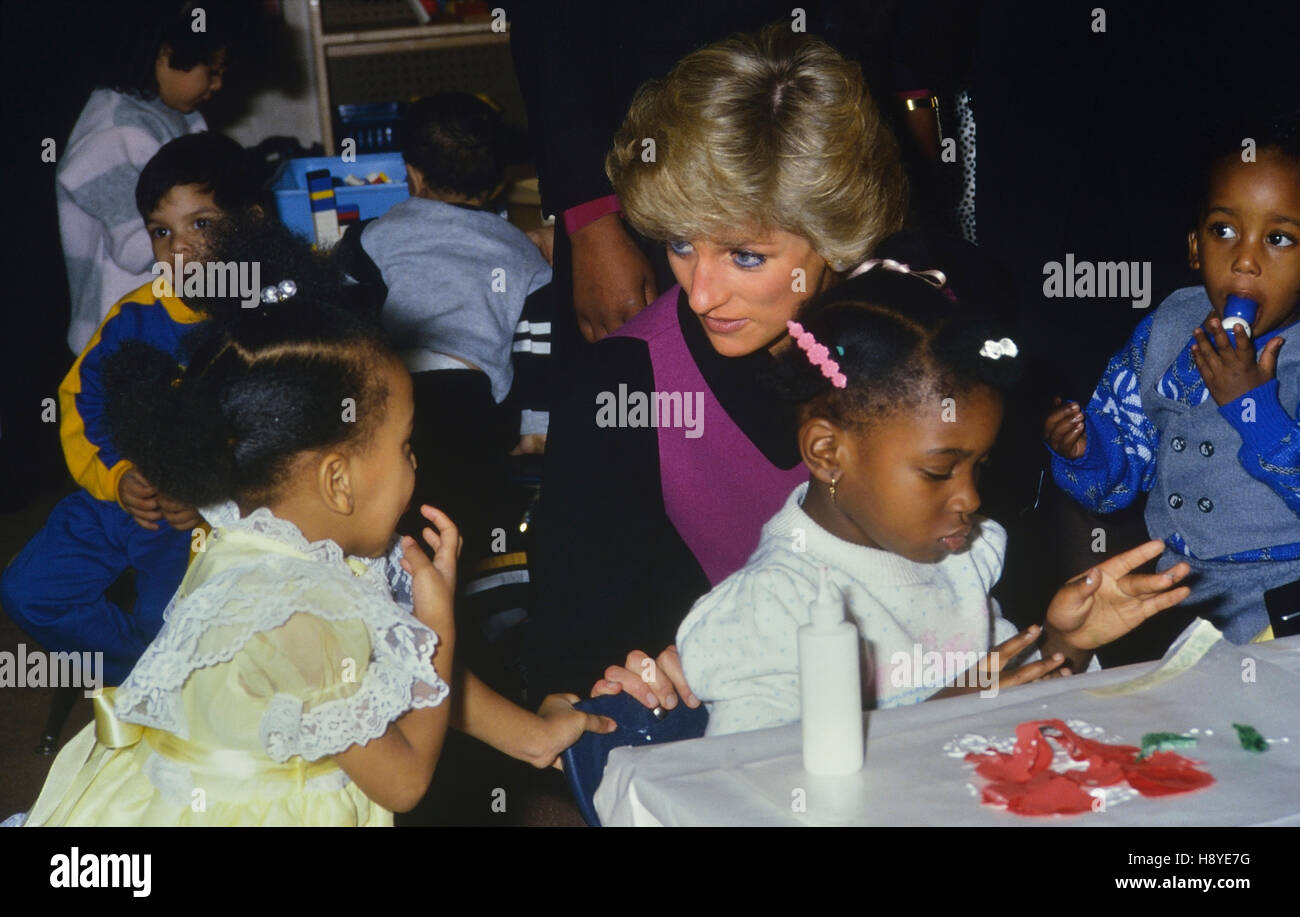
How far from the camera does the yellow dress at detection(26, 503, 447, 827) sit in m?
1.28

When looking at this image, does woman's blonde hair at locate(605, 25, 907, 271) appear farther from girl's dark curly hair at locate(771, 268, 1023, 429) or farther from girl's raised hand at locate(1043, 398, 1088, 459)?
girl's raised hand at locate(1043, 398, 1088, 459)

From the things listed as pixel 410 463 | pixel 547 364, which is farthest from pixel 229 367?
pixel 547 364

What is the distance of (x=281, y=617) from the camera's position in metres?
1.28

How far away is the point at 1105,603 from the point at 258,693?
2.91 ft

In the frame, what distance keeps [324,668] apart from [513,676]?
969 mm

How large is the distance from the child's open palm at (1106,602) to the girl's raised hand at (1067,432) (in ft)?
1.62

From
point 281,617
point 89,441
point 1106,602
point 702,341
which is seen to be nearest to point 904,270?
point 702,341

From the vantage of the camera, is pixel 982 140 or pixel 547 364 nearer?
pixel 982 140

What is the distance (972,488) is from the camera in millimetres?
1443

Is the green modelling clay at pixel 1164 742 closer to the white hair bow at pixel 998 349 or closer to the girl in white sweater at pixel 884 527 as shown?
the girl in white sweater at pixel 884 527

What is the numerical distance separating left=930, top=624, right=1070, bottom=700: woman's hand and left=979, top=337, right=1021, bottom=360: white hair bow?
30 cm

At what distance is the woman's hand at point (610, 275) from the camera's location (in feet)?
5.97

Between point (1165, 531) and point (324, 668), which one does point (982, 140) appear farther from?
point (324, 668)

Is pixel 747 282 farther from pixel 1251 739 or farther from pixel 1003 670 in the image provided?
pixel 1251 739
